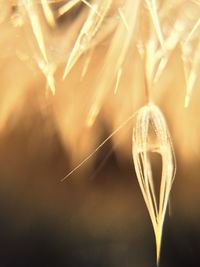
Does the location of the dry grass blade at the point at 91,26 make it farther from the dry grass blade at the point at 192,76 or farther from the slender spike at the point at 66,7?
the dry grass blade at the point at 192,76

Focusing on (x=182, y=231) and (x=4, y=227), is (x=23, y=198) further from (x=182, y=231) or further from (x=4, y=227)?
(x=182, y=231)

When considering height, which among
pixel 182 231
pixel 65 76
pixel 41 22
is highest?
pixel 41 22

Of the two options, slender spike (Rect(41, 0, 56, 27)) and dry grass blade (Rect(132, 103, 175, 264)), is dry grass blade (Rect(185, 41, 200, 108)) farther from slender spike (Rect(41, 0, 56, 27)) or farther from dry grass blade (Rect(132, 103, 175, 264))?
slender spike (Rect(41, 0, 56, 27))

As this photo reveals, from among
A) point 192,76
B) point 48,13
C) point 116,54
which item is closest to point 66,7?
point 48,13

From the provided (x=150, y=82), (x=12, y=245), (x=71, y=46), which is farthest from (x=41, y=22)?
(x=12, y=245)

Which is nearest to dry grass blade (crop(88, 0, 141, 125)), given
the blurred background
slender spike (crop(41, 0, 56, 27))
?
the blurred background

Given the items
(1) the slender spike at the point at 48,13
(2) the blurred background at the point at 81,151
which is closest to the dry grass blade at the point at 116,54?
(2) the blurred background at the point at 81,151
